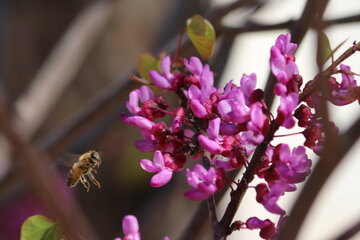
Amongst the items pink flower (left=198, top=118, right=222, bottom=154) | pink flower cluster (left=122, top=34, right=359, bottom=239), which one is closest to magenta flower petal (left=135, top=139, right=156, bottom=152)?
pink flower cluster (left=122, top=34, right=359, bottom=239)

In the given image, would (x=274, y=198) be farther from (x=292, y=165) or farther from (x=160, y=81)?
(x=160, y=81)

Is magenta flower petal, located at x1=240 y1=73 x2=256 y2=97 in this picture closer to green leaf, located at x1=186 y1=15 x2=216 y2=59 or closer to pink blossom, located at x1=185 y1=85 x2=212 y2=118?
pink blossom, located at x1=185 y1=85 x2=212 y2=118

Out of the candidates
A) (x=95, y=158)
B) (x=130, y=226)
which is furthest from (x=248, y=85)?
→ (x=95, y=158)

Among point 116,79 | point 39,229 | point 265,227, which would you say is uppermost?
point 39,229

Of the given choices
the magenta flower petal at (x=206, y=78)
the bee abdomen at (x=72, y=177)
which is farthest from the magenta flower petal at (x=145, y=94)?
the bee abdomen at (x=72, y=177)

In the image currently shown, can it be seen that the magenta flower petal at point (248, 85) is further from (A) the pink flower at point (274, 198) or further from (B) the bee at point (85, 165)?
(B) the bee at point (85, 165)

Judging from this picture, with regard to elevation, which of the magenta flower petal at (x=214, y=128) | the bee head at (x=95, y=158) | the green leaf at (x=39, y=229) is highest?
the magenta flower petal at (x=214, y=128)

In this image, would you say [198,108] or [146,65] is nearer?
[198,108]
